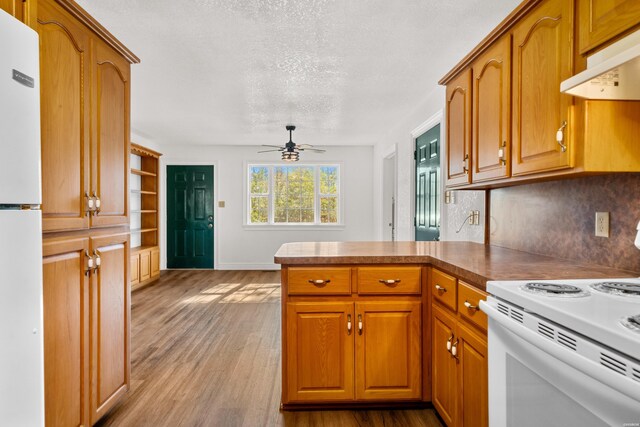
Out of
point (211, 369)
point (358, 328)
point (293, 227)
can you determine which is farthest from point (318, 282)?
point (293, 227)

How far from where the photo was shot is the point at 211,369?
267 cm

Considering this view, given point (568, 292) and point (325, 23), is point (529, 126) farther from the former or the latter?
point (325, 23)

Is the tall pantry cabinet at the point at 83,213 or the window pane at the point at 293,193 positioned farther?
the window pane at the point at 293,193

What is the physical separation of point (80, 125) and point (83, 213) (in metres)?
0.40

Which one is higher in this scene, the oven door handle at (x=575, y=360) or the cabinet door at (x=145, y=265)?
the oven door handle at (x=575, y=360)

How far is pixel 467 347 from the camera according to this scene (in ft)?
5.28

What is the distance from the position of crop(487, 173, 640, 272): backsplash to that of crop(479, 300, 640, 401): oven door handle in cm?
83

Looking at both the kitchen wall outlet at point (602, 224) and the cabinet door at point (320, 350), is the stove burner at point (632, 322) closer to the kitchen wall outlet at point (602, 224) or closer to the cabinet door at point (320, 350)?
the kitchen wall outlet at point (602, 224)

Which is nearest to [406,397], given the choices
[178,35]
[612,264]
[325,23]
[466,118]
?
A: [612,264]

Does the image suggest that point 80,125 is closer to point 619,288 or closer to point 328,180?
point 619,288

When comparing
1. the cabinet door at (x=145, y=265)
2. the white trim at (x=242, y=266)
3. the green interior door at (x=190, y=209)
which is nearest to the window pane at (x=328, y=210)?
the white trim at (x=242, y=266)

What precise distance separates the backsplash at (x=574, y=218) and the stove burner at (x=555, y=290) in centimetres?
58

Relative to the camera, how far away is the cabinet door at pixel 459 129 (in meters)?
2.22

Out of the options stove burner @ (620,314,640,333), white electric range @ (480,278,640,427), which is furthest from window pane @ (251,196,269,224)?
stove burner @ (620,314,640,333)
